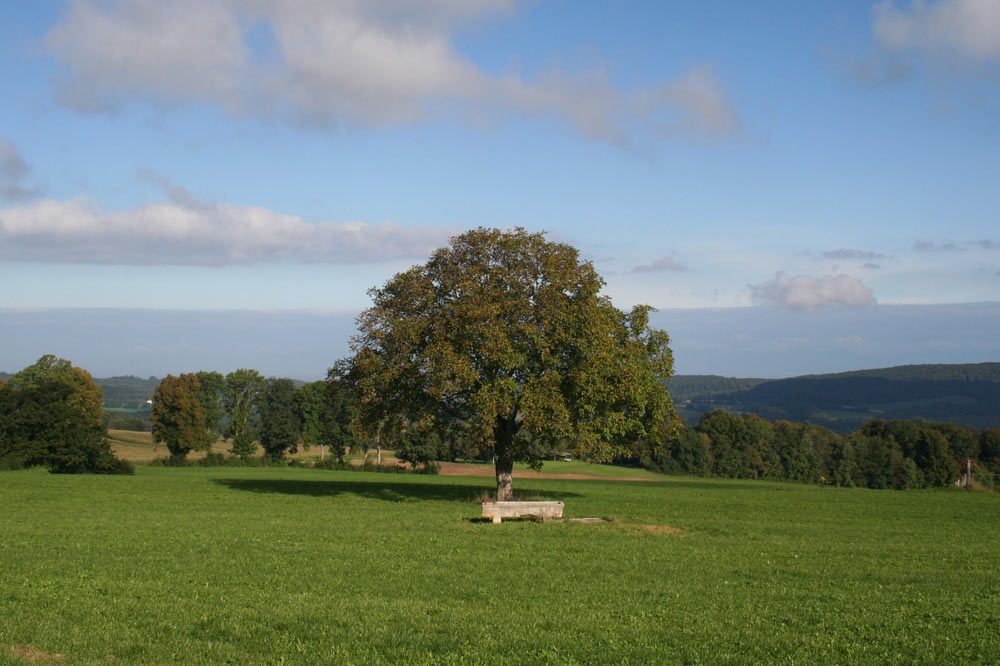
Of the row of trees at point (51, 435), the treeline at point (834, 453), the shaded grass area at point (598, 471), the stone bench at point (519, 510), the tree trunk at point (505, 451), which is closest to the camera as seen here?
the stone bench at point (519, 510)

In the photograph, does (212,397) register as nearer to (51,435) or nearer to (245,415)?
(245,415)

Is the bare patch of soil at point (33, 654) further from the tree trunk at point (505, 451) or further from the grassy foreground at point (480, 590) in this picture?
the tree trunk at point (505, 451)

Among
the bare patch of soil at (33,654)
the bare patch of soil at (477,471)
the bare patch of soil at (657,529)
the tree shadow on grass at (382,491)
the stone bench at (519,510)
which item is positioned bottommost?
the bare patch of soil at (477,471)

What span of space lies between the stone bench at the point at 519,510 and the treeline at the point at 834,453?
2527 inches

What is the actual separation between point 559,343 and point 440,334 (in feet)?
16.3

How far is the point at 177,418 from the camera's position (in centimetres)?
8931

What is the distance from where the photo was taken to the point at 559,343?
109 ft

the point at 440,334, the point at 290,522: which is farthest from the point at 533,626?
the point at 440,334

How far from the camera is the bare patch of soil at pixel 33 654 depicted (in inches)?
384

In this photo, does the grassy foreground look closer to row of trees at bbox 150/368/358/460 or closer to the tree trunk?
the tree trunk

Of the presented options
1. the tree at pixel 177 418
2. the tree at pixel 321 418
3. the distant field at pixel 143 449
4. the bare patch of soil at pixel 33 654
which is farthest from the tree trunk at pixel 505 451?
the tree at pixel 177 418

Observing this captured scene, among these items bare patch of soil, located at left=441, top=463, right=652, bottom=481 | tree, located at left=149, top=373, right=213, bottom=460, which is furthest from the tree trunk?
tree, located at left=149, top=373, right=213, bottom=460

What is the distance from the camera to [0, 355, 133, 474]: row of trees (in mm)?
57062

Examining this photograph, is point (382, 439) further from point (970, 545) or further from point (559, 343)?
point (970, 545)
